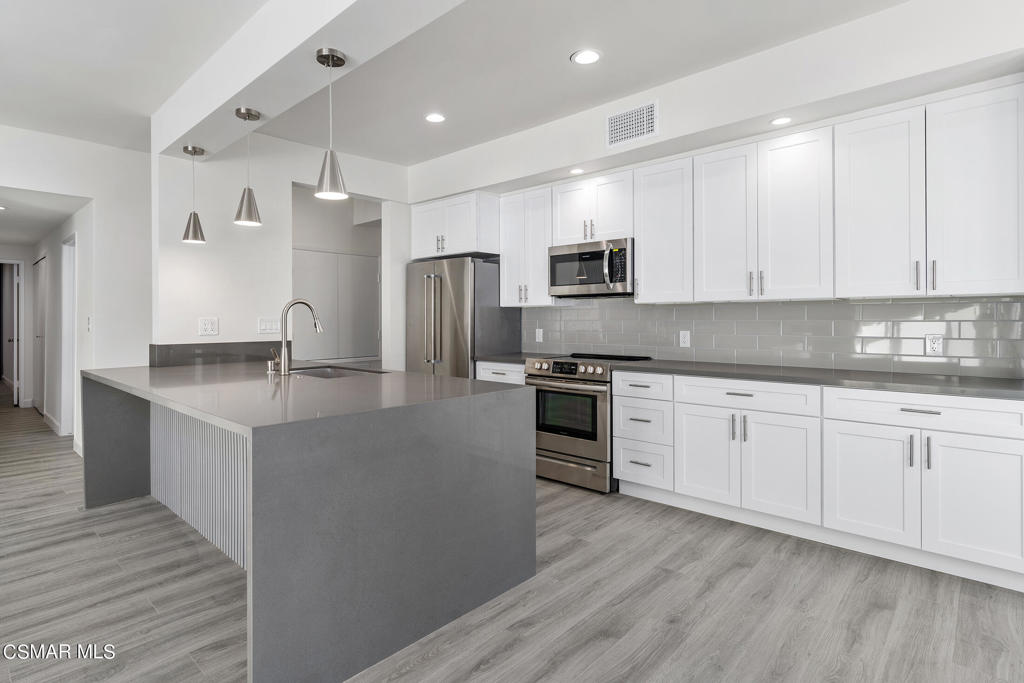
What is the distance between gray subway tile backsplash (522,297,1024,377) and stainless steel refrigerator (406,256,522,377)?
0.62m

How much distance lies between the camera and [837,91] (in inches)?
106

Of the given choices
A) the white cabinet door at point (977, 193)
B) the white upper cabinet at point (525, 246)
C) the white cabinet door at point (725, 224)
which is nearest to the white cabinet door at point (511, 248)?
the white upper cabinet at point (525, 246)

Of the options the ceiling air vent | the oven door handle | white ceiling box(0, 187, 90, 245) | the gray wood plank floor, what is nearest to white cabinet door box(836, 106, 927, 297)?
the ceiling air vent

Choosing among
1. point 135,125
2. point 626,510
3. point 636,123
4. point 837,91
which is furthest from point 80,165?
point 837,91

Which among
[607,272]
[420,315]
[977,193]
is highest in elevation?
[977,193]

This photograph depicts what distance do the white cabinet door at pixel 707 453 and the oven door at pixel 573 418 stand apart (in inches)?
20.1

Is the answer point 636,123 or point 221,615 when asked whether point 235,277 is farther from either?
point 636,123

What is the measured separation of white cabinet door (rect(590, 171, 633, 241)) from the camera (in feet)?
12.7

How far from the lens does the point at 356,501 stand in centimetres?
180

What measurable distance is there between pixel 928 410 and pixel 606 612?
1.72m

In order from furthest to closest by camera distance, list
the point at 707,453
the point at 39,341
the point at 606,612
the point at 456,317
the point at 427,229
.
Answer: the point at 39,341, the point at 427,229, the point at 456,317, the point at 707,453, the point at 606,612

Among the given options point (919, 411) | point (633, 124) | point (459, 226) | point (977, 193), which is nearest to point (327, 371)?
point (459, 226)

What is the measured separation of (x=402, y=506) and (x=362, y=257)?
5.09 m

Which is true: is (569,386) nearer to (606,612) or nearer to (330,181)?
(606,612)
